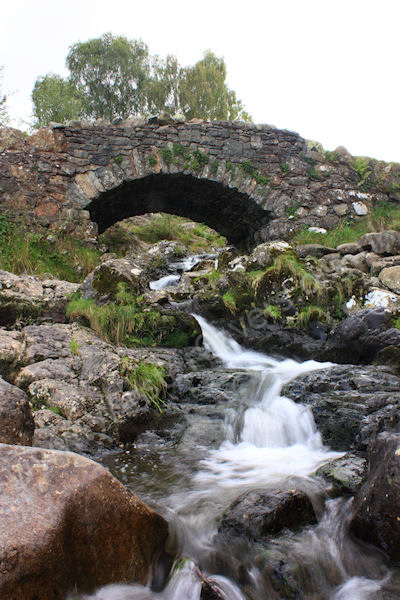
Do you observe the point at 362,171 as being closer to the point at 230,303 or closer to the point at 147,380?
the point at 230,303

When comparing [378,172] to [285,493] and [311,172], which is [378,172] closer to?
[311,172]

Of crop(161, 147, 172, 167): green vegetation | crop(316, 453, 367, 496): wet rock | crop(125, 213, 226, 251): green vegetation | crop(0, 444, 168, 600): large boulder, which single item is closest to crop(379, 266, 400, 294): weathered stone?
crop(316, 453, 367, 496): wet rock

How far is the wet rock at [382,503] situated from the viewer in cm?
184

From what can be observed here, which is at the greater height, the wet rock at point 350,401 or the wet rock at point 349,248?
the wet rock at point 349,248

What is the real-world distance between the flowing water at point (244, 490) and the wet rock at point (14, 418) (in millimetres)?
730

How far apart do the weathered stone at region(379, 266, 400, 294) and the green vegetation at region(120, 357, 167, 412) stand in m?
4.13

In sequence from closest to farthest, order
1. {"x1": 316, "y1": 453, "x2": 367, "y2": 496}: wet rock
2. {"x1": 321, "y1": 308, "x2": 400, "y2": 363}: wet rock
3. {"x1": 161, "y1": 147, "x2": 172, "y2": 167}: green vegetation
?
{"x1": 316, "y1": 453, "x2": 367, "y2": 496}: wet rock, {"x1": 321, "y1": 308, "x2": 400, "y2": 363}: wet rock, {"x1": 161, "y1": 147, "x2": 172, "y2": 167}: green vegetation

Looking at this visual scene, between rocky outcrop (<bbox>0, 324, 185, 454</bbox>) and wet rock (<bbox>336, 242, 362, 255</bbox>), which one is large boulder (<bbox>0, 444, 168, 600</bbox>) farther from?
wet rock (<bbox>336, 242, 362, 255</bbox>)

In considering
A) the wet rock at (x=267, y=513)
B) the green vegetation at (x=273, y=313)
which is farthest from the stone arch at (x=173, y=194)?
the wet rock at (x=267, y=513)

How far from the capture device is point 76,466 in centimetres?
170

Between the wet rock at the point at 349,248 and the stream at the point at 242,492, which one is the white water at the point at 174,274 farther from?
the stream at the point at 242,492

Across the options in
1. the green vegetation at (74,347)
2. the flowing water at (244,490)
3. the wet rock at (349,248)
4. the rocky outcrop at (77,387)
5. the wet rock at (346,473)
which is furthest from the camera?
the wet rock at (349,248)

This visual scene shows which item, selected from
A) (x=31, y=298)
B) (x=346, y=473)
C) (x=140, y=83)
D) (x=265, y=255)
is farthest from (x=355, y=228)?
(x=140, y=83)

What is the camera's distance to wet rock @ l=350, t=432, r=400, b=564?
1.84 m
